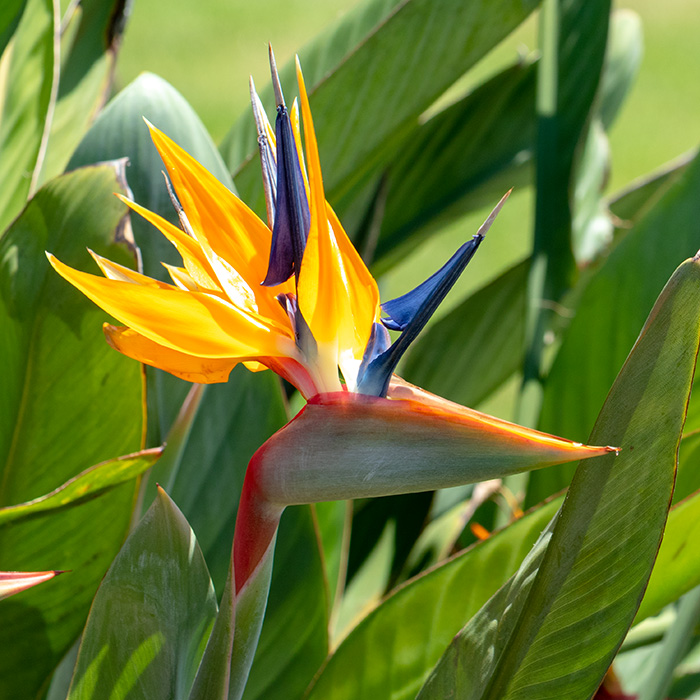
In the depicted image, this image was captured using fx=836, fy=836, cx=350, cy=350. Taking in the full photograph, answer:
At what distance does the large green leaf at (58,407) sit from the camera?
1.42 feet

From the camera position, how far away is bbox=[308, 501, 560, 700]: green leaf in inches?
17.0

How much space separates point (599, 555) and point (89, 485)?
0.67 feet

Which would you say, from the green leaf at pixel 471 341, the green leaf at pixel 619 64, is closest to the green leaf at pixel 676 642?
the green leaf at pixel 471 341

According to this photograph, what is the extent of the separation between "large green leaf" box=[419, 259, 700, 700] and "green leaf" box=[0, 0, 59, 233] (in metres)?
0.42

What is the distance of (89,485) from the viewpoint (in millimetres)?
348

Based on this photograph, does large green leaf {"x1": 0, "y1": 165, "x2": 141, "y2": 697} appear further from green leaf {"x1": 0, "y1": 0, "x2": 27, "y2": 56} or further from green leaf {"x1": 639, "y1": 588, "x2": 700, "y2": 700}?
green leaf {"x1": 639, "y1": 588, "x2": 700, "y2": 700}

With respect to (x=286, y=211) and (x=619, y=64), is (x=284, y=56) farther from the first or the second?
(x=286, y=211)

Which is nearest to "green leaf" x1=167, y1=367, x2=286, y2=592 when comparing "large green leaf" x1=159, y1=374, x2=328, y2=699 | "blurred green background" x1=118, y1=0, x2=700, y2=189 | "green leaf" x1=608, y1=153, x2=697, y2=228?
"large green leaf" x1=159, y1=374, x2=328, y2=699

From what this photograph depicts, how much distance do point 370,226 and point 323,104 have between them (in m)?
0.15

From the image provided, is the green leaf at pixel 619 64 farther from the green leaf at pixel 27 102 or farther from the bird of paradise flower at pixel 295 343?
the bird of paradise flower at pixel 295 343

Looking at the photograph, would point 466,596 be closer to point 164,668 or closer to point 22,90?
point 164,668

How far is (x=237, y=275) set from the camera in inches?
11.8

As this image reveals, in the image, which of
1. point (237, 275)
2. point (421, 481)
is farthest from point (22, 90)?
Result: point (421, 481)

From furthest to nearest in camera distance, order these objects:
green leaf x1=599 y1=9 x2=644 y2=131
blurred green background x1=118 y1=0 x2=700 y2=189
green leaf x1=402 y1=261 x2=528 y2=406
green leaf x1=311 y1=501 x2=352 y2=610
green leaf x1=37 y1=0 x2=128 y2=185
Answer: blurred green background x1=118 y1=0 x2=700 y2=189 → green leaf x1=599 y1=9 x2=644 y2=131 → green leaf x1=402 y1=261 x2=528 y2=406 → green leaf x1=37 y1=0 x2=128 y2=185 → green leaf x1=311 y1=501 x2=352 y2=610
